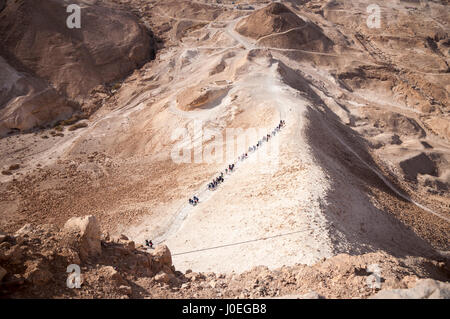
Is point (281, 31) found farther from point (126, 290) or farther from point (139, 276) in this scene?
point (126, 290)

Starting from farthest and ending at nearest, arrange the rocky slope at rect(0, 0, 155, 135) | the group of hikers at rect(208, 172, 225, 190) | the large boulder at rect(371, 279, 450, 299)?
1. the rocky slope at rect(0, 0, 155, 135)
2. the group of hikers at rect(208, 172, 225, 190)
3. the large boulder at rect(371, 279, 450, 299)

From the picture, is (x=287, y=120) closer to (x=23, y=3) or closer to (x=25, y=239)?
(x=25, y=239)

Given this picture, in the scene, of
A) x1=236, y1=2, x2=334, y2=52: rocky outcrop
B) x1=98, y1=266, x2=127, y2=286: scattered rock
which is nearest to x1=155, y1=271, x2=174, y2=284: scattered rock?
x1=98, y1=266, x2=127, y2=286: scattered rock

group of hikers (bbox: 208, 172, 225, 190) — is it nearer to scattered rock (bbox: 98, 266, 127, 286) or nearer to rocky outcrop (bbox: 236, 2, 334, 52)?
scattered rock (bbox: 98, 266, 127, 286)

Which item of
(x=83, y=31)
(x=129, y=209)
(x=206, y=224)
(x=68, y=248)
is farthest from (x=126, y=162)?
(x=83, y=31)

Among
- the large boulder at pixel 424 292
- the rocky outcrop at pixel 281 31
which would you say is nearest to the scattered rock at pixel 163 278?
the large boulder at pixel 424 292

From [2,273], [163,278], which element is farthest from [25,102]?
[163,278]
